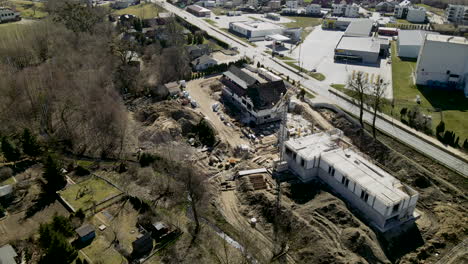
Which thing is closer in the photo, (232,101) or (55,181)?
(55,181)

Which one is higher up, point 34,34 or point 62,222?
point 34,34

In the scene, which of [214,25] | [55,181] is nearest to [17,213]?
[55,181]

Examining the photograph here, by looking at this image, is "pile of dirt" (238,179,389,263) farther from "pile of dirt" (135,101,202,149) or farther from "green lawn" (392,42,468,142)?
"green lawn" (392,42,468,142)

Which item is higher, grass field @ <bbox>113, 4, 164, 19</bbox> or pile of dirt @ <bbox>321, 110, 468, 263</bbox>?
grass field @ <bbox>113, 4, 164, 19</bbox>

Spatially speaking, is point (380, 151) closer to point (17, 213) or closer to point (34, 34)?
point (17, 213)

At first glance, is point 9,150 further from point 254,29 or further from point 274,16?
point 274,16

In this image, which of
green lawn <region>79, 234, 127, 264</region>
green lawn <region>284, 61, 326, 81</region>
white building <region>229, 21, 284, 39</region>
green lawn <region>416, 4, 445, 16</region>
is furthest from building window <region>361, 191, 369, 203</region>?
green lawn <region>416, 4, 445, 16</region>
